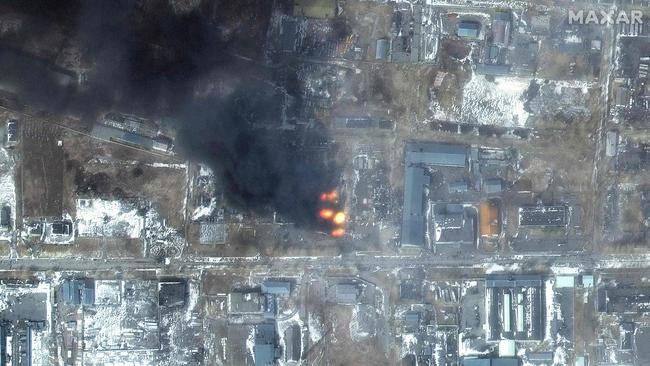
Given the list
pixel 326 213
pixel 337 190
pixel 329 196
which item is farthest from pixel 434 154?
pixel 326 213

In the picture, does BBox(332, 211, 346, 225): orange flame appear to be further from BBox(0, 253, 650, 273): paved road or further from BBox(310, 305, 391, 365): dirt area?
BBox(310, 305, 391, 365): dirt area

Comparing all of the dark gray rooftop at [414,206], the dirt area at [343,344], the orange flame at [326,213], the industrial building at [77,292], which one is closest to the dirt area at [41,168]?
the industrial building at [77,292]

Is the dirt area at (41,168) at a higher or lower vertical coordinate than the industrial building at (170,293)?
higher

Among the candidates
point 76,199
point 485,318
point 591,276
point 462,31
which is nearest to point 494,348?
point 485,318

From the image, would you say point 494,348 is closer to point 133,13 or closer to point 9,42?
point 133,13

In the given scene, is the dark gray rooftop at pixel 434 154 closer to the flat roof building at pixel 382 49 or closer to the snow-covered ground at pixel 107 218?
the flat roof building at pixel 382 49
